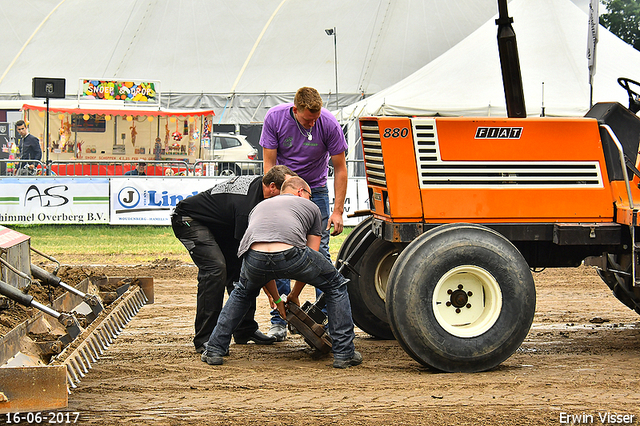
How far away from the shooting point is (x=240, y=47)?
85.8 ft

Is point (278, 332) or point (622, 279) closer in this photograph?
point (622, 279)

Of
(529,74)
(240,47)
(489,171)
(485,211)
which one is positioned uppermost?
(240,47)

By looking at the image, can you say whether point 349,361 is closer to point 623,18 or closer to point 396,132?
point 396,132

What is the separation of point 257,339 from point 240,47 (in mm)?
21152

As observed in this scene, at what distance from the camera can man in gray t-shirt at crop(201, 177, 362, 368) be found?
5.16 m

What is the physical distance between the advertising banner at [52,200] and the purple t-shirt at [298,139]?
8790 millimetres

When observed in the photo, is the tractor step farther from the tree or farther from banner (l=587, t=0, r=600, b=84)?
the tree

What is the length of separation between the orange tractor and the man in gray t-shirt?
0.44 m

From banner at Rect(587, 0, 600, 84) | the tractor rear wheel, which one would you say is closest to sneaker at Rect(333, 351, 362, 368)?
the tractor rear wheel

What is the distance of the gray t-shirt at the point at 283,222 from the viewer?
17.0ft

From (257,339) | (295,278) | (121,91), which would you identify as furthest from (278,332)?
(121,91)

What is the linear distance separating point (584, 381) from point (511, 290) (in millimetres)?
746

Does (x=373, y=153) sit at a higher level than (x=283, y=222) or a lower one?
higher

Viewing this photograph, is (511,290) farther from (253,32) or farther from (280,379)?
(253,32)
